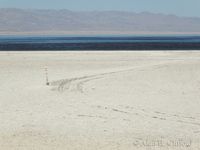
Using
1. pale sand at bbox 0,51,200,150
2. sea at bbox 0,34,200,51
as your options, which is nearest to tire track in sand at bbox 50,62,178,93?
pale sand at bbox 0,51,200,150

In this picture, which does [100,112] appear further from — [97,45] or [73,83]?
[97,45]

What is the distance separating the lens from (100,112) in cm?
1174

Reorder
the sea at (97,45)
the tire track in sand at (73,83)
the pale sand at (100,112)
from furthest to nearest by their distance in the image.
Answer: the sea at (97,45), the tire track in sand at (73,83), the pale sand at (100,112)

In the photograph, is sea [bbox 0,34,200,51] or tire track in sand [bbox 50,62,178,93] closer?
tire track in sand [bbox 50,62,178,93]

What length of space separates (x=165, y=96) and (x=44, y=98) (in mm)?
4400

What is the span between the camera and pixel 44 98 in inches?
557

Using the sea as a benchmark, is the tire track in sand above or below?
above

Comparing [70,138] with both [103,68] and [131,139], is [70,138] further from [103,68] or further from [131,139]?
[103,68]

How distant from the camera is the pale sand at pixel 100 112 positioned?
8.93 meters

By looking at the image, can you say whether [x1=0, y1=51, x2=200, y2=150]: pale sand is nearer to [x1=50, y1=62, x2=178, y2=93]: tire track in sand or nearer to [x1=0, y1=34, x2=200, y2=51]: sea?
[x1=50, y1=62, x2=178, y2=93]: tire track in sand

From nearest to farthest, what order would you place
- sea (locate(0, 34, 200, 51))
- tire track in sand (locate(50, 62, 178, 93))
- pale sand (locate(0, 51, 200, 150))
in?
pale sand (locate(0, 51, 200, 150))
tire track in sand (locate(50, 62, 178, 93))
sea (locate(0, 34, 200, 51))

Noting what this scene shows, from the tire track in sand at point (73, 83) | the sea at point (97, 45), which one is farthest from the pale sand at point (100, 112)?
the sea at point (97, 45)

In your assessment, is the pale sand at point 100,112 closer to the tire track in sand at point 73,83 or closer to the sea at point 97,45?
the tire track in sand at point 73,83

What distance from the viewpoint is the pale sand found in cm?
893
